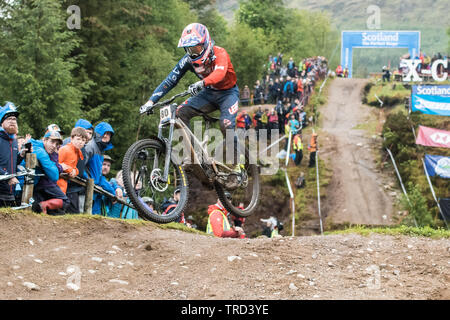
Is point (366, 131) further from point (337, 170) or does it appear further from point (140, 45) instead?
point (140, 45)

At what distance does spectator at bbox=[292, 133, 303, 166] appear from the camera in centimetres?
2978

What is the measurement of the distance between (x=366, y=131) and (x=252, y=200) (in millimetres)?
29218

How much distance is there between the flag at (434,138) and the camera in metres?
25.1

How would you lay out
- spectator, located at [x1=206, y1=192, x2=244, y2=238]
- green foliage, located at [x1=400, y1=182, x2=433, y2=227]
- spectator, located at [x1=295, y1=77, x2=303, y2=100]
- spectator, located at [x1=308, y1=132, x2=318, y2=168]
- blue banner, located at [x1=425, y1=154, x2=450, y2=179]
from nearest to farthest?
spectator, located at [x1=206, y1=192, x2=244, y2=238] < green foliage, located at [x1=400, y1=182, x2=433, y2=227] < blue banner, located at [x1=425, y1=154, x2=450, y2=179] < spectator, located at [x1=308, y1=132, x2=318, y2=168] < spectator, located at [x1=295, y1=77, x2=303, y2=100]

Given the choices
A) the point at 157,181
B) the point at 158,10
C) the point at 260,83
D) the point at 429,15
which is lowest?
the point at 157,181

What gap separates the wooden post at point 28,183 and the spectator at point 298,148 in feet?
71.5

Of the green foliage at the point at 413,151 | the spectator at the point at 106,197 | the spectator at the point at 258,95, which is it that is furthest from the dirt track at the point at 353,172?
the spectator at the point at 106,197

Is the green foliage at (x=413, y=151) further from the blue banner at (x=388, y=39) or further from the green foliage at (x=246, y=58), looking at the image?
the blue banner at (x=388, y=39)

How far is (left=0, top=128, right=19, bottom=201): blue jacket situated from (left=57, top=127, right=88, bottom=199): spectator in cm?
92

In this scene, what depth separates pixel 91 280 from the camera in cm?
703

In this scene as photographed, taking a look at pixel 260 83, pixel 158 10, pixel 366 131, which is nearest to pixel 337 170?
pixel 366 131

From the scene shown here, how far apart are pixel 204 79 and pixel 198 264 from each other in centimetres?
268

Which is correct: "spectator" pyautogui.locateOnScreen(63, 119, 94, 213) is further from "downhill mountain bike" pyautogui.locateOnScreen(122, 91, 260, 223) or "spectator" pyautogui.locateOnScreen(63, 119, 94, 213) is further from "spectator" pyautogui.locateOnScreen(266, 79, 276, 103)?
"spectator" pyautogui.locateOnScreen(266, 79, 276, 103)

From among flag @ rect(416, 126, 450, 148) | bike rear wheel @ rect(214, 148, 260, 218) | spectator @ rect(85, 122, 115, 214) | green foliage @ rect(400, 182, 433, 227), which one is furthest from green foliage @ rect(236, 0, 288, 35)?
spectator @ rect(85, 122, 115, 214)
